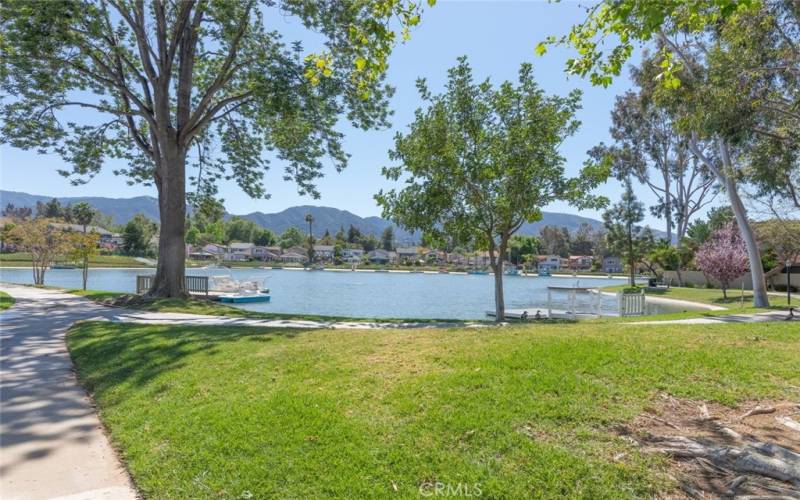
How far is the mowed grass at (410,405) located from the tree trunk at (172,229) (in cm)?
787

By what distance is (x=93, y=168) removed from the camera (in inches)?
658

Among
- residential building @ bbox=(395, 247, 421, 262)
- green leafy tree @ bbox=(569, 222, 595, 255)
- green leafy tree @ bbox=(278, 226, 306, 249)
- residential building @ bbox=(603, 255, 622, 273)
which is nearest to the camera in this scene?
residential building @ bbox=(603, 255, 622, 273)

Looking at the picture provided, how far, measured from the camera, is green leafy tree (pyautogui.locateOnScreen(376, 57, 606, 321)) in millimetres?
12703

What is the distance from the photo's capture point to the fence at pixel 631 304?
17000 millimetres

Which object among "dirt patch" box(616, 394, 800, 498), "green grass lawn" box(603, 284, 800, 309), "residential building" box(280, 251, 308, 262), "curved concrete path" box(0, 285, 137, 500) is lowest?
"green grass lawn" box(603, 284, 800, 309)

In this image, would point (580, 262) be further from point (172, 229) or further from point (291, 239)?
point (172, 229)

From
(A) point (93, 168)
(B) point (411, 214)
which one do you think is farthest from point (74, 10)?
(B) point (411, 214)

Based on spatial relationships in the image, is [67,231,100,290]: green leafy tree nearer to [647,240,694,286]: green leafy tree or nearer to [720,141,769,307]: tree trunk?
[720,141,769,307]: tree trunk

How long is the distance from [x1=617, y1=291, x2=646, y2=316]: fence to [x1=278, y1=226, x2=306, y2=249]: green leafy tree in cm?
11755

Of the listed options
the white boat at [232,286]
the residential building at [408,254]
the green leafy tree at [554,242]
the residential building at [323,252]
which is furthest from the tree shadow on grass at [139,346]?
the green leafy tree at [554,242]

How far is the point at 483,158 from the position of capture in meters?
12.9

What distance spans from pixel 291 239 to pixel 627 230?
10374cm

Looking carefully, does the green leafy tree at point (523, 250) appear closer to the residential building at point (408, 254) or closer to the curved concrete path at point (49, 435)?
the residential building at point (408, 254)

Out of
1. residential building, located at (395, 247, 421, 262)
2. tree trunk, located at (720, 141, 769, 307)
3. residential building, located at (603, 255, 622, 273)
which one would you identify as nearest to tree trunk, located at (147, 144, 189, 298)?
tree trunk, located at (720, 141, 769, 307)
